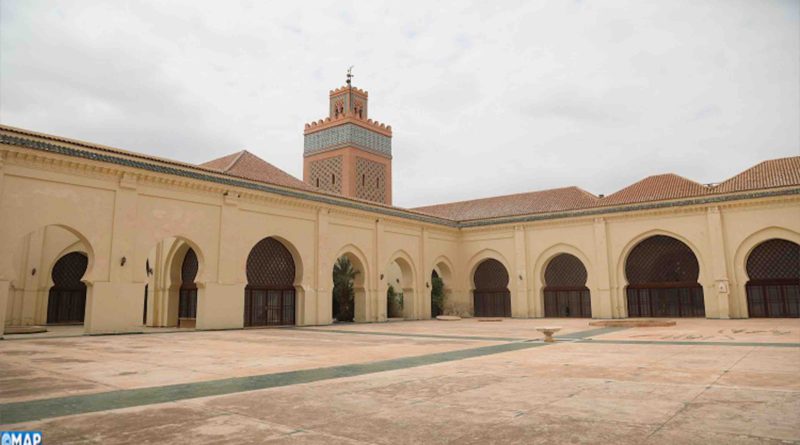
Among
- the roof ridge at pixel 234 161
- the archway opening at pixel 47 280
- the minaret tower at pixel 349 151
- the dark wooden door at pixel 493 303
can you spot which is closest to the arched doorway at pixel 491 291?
the dark wooden door at pixel 493 303

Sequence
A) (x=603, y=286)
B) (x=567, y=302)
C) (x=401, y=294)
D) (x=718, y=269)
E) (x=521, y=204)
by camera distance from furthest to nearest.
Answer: (x=521, y=204) < (x=401, y=294) < (x=567, y=302) < (x=603, y=286) < (x=718, y=269)

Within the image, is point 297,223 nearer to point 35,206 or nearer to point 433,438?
point 35,206

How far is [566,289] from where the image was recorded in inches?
1035

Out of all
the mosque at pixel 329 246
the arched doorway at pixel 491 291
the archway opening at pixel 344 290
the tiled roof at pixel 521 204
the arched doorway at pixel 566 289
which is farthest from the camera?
the arched doorway at pixel 491 291

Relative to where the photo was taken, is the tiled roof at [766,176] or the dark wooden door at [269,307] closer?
the dark wooden door at [269,307]

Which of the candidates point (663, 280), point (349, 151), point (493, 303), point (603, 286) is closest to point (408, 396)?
point (603, 286)

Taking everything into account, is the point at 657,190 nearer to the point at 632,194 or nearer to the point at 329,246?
the point at 632,194

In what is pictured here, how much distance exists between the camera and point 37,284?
20469 millimetres

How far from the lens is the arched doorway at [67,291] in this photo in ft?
75.0

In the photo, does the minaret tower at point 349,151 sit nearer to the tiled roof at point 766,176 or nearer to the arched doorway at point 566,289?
the arched doorway at point 566,289

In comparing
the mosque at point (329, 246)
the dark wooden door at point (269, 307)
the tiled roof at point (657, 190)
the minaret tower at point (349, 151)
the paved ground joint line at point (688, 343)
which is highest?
the minaret tower at point (349, 151)

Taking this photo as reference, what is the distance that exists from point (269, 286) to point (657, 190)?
17.4m

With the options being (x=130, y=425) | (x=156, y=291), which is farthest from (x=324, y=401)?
(x=156, y=291)

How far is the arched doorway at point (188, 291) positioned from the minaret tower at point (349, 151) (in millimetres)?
13065
